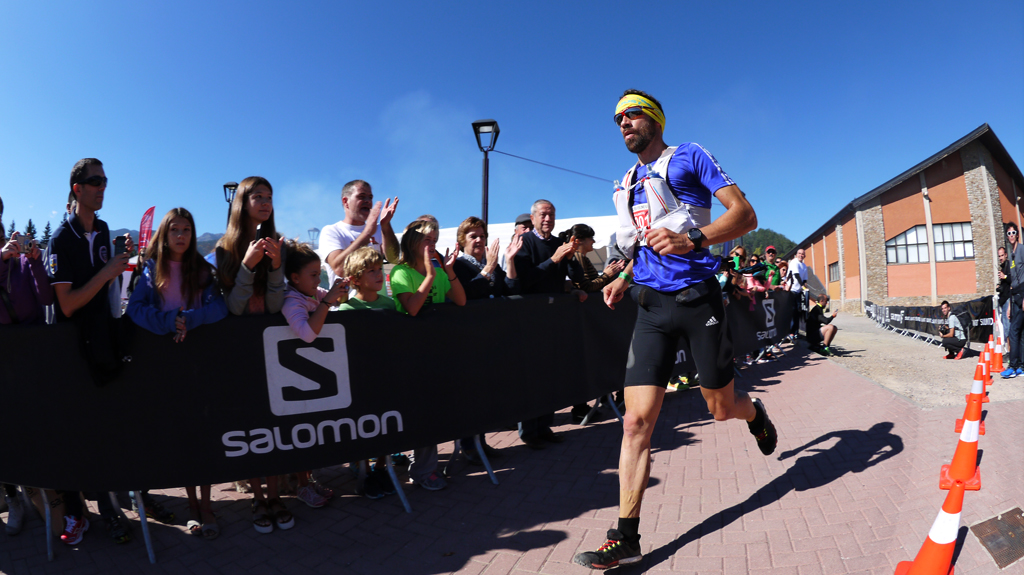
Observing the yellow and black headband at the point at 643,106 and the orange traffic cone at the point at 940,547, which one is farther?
the yellow and black headband at the point at 643,106

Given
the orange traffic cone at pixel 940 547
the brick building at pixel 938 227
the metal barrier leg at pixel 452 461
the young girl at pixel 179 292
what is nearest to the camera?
the orange traffic cone at pixel 940 547

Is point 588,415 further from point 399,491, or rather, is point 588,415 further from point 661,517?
point 399,491

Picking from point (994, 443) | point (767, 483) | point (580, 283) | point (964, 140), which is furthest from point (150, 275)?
point (964, 140)

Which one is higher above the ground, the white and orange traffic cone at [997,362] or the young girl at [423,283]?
the young girl at [423,283]

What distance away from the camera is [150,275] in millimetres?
3150

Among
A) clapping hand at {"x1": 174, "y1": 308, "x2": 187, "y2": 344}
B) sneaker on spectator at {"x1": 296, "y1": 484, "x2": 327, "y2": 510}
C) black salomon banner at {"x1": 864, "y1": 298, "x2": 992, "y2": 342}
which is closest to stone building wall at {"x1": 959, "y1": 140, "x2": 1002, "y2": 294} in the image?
black salomon banner at {"x1": 864, "y1": 298, "x2": 992, "y2": 342}

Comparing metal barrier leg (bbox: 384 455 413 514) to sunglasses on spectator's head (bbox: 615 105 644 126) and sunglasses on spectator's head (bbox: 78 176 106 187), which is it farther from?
sunglasses on spectator's head (bbox: 615 105 644 126)

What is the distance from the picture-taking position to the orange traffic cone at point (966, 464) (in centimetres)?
257

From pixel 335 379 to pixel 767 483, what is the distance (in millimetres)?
3016

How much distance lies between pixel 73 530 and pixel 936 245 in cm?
3732

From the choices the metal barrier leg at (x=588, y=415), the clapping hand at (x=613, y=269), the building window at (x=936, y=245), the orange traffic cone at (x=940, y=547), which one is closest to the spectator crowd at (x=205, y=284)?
the clapping hand at (x=613, y=269)

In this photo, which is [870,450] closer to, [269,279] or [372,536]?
[372,536]

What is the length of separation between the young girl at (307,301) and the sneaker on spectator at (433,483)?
665mm

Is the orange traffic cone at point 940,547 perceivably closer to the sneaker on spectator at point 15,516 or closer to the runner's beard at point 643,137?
the runner's beard at point 643,137
